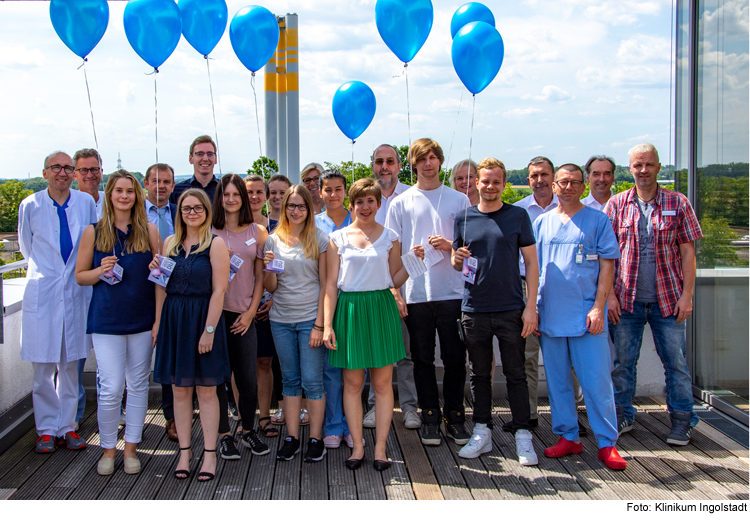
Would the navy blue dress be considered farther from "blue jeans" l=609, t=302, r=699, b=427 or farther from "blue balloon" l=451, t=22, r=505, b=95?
"blue jeans" l=609, t=302, r=699, b=427

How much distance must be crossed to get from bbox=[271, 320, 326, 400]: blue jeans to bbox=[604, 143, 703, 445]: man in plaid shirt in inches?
71.1

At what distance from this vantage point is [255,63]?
3846mm

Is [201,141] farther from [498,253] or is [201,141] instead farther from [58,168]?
[498,253]

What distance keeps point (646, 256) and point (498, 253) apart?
104 cm

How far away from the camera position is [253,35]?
3742mm

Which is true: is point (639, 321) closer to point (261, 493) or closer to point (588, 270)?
point (588, 270)

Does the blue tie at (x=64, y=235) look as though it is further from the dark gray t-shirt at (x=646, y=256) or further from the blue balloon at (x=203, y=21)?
the dark gray t-shirt at (x=646, y=256)

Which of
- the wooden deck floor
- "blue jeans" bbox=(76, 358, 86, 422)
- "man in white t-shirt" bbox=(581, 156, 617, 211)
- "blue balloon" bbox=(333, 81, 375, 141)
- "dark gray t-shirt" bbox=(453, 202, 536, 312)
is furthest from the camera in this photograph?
"blue balloon" bbox=(333, 81, 375, 141)

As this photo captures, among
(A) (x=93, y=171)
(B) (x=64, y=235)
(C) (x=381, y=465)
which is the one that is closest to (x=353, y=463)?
(C) (x=381, y=465)

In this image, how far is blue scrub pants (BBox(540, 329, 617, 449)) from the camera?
3137 mm

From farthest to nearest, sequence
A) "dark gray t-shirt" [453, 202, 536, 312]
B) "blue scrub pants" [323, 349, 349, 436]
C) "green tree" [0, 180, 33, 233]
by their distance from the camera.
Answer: "green tree" [0, 180, 33, 233], "blue scrub pants" [323, 349, 349, 436], "dark gray t-shirt" [453, 202, 536, 312]

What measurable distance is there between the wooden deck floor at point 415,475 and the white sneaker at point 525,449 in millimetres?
50

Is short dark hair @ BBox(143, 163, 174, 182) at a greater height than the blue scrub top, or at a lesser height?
greater

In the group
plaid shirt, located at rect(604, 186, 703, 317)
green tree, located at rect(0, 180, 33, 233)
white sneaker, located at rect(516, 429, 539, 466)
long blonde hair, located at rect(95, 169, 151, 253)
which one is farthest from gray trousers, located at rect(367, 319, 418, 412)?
green tree, located at rect(0, 180, 33, 233)
